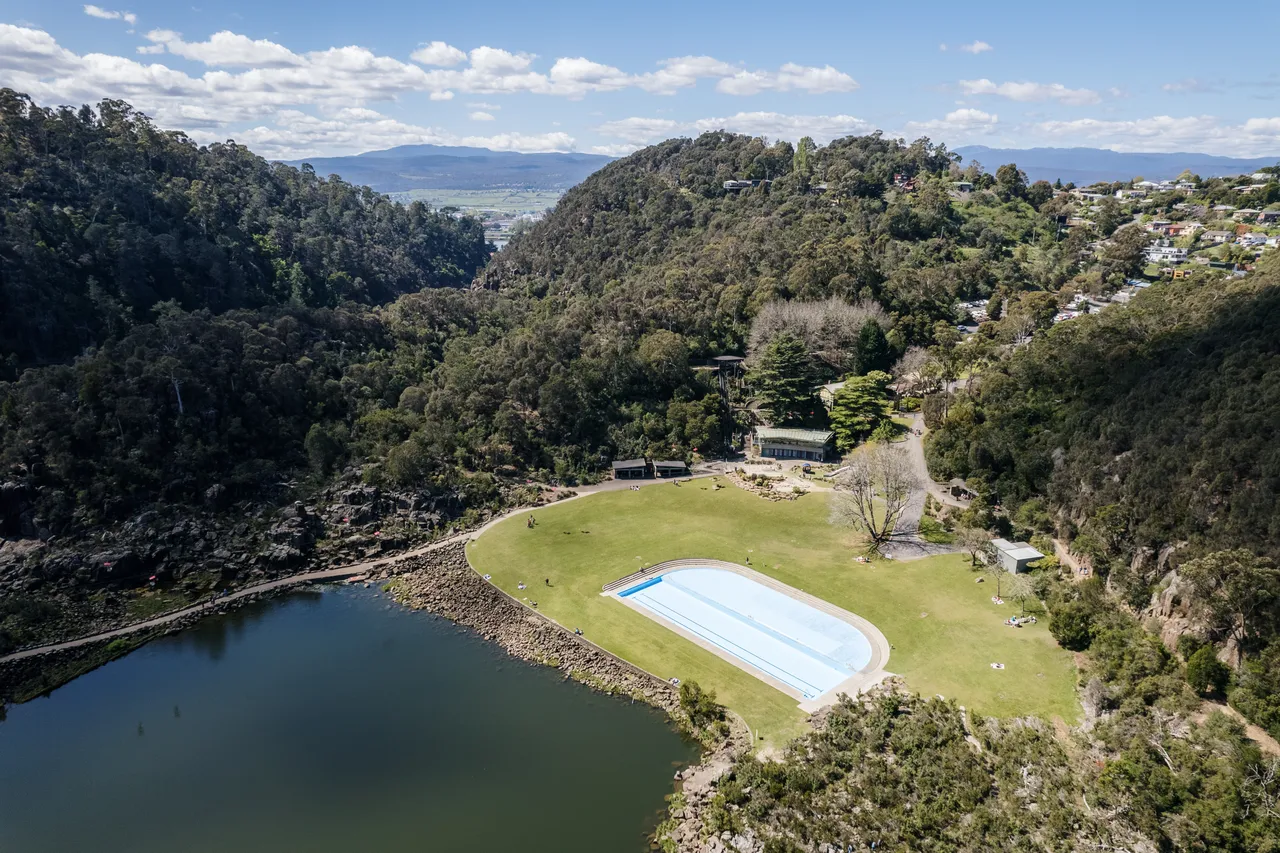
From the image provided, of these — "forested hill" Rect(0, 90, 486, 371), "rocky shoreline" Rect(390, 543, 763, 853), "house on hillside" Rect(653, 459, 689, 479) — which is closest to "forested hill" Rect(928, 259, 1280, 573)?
"house on hillside" Rect(653, 459, 689, 479)

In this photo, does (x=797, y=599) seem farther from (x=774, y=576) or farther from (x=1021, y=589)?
(x=1021, y=589)

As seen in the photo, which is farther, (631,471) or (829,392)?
(829,392)

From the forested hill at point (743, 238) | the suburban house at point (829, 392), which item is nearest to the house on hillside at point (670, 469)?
the suburban house at point (829, 392)

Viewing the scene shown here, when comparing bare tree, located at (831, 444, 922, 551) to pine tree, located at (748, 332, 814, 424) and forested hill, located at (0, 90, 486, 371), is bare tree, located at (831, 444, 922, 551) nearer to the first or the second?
pine tree, located at (748, 332, 814, 424)

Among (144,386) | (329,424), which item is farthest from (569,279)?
(144,386)

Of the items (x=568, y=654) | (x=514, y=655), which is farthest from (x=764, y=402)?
(x=514, y=655)

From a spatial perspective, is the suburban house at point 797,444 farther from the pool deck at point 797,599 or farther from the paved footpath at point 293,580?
the pool deck at point 797,599

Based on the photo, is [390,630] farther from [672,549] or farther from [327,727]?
[672,549]
